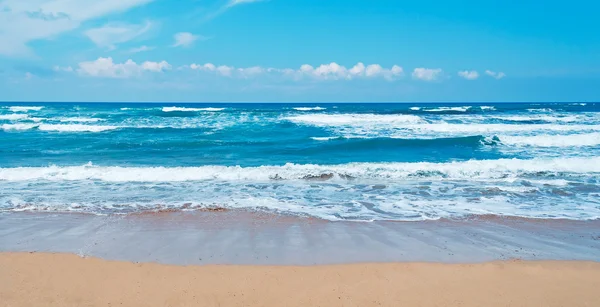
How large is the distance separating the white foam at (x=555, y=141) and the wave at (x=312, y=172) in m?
5.73

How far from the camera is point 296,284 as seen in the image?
410 centimetres

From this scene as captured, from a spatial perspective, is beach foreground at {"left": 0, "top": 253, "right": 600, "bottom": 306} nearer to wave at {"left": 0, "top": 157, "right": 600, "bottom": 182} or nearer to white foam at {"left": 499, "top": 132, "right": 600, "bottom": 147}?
A: wave at {"left": 0, "top": 157, "right": 600, "bottom": 182}

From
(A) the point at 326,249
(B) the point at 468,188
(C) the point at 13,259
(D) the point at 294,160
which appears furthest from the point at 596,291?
(D) the point at 294,160

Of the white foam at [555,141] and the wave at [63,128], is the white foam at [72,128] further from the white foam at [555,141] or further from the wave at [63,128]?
the white foam at [555,141]

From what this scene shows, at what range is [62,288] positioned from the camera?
4.01 m

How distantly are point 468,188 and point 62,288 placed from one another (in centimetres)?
806

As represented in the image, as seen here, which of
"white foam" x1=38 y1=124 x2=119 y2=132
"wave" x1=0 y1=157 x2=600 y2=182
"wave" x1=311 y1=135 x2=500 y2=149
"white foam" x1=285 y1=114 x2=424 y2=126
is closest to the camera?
"wave" x1=0 y1=157 x2=600 y2=182

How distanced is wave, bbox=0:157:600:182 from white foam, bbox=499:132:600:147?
18.8 ft

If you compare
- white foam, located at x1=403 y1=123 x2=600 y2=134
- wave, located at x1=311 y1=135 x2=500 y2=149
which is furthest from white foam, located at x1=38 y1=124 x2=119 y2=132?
white foam, located at x1=403 y1=123 x2=600 y2=134

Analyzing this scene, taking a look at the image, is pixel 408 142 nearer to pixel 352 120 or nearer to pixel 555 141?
pixel 555 141

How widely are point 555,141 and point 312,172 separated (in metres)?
13.0

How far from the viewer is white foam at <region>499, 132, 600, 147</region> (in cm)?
1727

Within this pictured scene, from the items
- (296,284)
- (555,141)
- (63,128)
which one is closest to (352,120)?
(555,141)

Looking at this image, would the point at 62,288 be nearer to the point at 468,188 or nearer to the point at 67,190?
the point at 67,190
